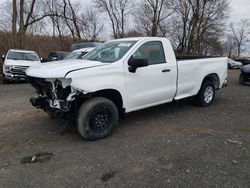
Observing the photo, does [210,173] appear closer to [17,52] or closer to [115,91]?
[115,91]

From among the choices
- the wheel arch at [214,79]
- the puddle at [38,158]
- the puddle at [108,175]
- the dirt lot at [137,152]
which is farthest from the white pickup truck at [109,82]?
the puddle at [108,175]

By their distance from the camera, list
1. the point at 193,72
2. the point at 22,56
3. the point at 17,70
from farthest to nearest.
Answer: the point at 22,56 → the point at 17,70 → the point at 193,72

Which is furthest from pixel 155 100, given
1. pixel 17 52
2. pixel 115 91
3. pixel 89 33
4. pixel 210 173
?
pixel 89 33

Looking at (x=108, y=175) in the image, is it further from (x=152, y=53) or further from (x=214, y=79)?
(x=214, y=79)

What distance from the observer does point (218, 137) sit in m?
4.96

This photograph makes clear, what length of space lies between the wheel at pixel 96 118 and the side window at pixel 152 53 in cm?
124

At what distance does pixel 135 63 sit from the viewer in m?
4.96

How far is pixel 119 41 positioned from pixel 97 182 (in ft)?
11.4

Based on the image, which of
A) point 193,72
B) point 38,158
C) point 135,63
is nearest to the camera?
point 38,158

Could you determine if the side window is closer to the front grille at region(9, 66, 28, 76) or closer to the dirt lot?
the dirt lot

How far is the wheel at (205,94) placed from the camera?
7148 millimetres

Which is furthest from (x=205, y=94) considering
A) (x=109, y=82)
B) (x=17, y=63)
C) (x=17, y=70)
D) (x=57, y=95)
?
(x=17, y=63)

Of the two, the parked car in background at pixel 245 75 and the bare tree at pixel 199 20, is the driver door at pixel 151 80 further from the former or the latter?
the bare tree at pixel 199 20

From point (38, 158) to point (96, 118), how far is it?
1.23m
